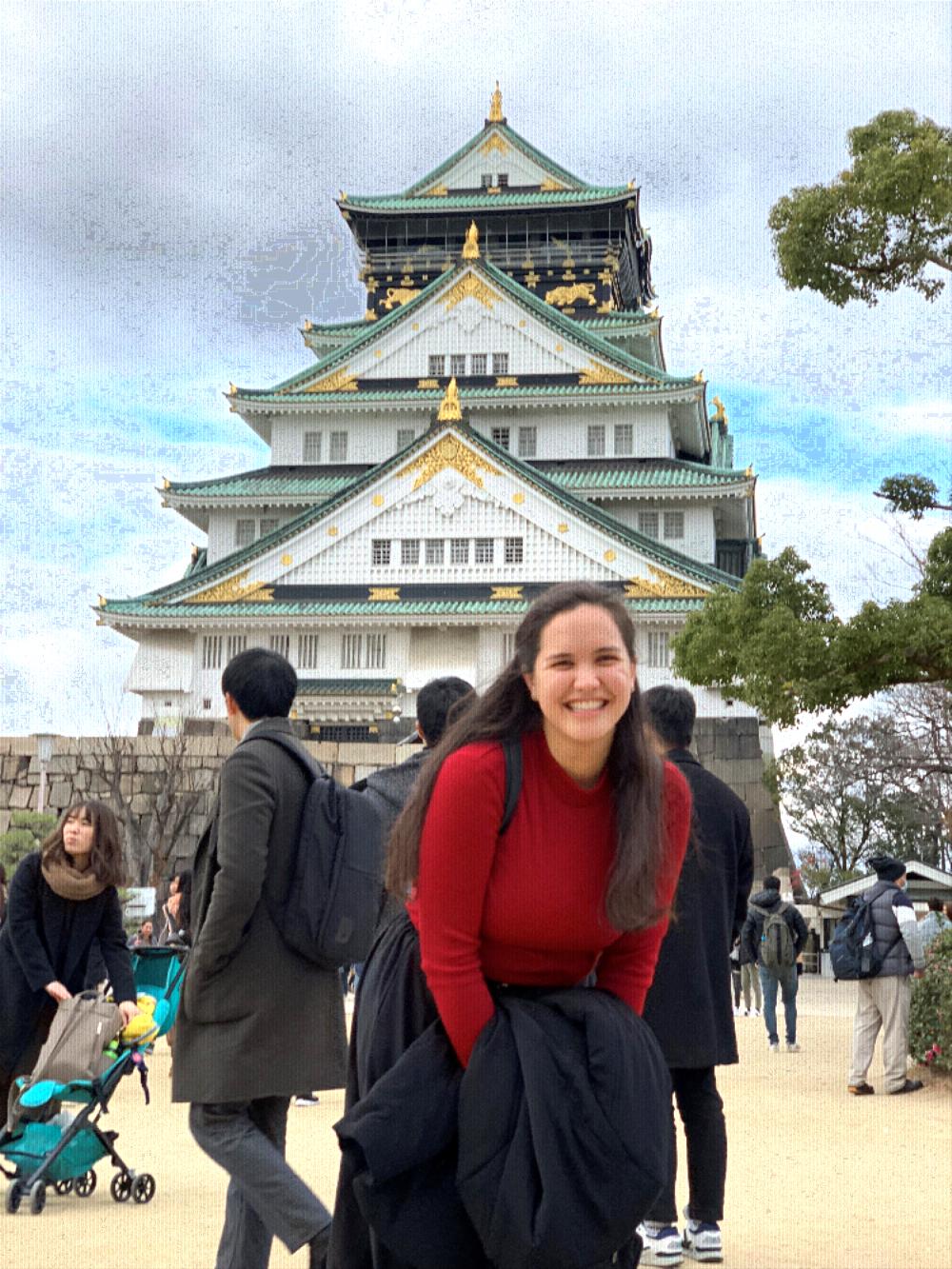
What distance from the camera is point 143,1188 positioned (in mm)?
5836

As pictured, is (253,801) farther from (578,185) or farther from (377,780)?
(578,185)

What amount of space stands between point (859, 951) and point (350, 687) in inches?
926

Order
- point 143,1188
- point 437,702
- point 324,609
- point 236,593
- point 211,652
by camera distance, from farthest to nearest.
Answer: point 211,652 < point 236,593 < point 324,609 < point 143,1188 < point 437,702

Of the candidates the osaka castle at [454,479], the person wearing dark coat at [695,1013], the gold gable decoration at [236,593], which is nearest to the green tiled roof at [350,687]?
the osaka castle at [454,479]

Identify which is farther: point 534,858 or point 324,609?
point 324,609

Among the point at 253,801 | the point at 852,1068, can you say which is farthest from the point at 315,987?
the point at 852,1068

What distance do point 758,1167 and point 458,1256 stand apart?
459 cm

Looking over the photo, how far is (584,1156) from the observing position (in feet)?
8.27

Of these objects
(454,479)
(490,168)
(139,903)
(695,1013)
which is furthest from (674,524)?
(695,1013)

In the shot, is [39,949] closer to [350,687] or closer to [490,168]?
[350,687]

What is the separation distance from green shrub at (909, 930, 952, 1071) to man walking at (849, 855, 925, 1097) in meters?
0.22

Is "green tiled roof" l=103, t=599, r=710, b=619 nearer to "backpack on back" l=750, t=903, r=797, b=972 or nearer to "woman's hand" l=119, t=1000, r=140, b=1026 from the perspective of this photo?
"backpack on back" l=750, t=903, r=797, b=972

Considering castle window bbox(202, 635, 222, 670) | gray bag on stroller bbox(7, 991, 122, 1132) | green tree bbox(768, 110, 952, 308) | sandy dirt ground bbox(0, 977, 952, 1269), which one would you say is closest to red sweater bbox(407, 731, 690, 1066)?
sandy dirt ground bbox(0, 977, 952, 1269)

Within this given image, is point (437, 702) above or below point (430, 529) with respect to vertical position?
below
